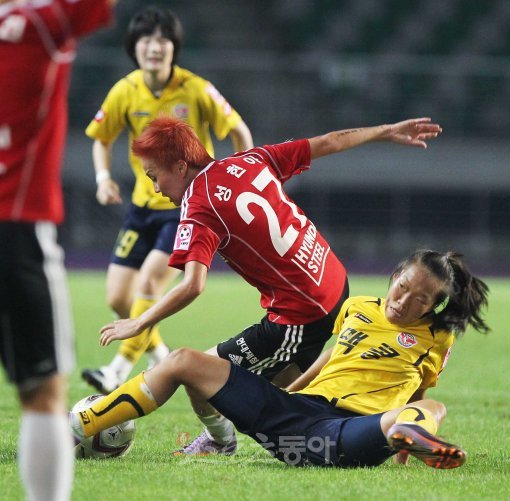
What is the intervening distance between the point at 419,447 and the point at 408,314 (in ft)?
2.88

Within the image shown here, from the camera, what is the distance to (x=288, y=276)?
514 centimetres

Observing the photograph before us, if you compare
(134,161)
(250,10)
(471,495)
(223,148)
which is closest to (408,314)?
(471,495)

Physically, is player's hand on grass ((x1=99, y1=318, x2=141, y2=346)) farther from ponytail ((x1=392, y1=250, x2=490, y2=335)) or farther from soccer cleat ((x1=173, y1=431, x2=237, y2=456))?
ponytail ((x1=392, y1=250, x2=490, y2=335))

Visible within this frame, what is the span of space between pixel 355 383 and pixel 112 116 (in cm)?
355

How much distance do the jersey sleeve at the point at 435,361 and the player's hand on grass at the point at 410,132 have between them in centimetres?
99

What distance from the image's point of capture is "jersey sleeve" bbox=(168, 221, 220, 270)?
4711 mm

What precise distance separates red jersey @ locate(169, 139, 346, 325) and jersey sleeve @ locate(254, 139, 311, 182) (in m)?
0.01

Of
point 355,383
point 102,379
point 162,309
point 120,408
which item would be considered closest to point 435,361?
point 355,383

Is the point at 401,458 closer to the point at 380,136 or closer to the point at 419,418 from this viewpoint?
the point at 419,418

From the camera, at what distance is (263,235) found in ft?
16.6

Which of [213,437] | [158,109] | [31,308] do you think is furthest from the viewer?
[158,109]

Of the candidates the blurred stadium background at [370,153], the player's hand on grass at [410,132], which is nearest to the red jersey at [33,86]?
the player's hand on grass at [410,132]

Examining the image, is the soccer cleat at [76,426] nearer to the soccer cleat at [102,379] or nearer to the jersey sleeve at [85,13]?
the jersey sleeve at [85,13]

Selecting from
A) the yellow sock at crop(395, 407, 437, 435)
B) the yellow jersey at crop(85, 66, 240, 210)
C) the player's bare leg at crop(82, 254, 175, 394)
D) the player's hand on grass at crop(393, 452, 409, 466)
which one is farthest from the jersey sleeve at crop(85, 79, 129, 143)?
the yellow sock at crop(395, 407, 437, 435)
